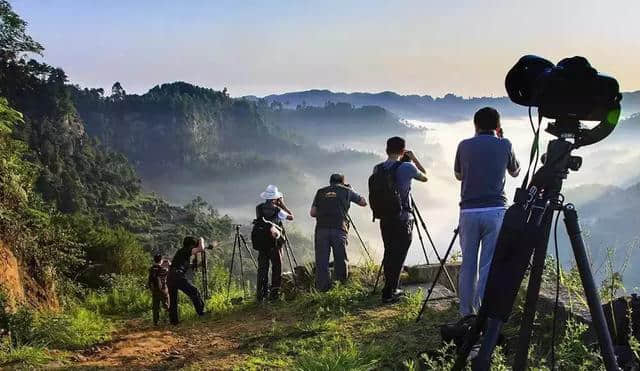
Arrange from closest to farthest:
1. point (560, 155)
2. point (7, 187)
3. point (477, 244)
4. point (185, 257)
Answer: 1. point (560, 155)
2. point (477, 244)
3. point (7, 187)
4. point (185, 257)

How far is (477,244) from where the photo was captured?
428 centimetres

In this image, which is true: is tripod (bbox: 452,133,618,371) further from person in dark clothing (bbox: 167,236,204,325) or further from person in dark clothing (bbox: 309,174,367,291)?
person in dark clothing (bbox: 167,236,204,325)

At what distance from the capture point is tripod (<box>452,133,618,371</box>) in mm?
2207

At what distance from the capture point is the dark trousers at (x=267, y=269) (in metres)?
8.06

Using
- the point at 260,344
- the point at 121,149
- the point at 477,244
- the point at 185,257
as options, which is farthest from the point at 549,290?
the point at 121,149

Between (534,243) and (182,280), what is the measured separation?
6.28 m

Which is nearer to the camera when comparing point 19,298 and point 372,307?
point 372,307

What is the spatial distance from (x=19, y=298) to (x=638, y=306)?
667 cm

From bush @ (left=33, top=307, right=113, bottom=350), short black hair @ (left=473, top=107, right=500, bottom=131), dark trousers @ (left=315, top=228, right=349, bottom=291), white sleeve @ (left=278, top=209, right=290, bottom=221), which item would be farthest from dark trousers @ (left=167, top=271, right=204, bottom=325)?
short black hair @ (left=473, top=107, right=500, bottom=131)

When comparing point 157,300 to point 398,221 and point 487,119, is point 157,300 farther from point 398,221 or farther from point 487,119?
point 487,119

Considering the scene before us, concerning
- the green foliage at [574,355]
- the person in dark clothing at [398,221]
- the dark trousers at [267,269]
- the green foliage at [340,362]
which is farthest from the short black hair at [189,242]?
the green foliage at [574,355]

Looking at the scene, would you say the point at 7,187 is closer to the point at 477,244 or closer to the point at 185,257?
the point at 185,257

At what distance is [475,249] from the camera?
4.28m

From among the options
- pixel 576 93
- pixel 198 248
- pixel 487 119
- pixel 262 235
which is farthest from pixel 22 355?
pixel 576 93
